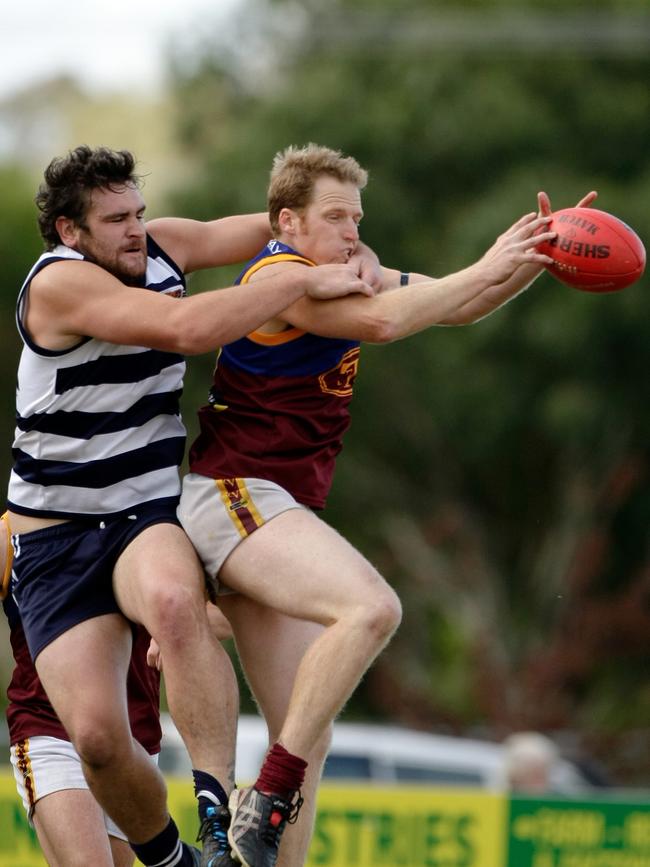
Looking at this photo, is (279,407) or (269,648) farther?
(269,648)

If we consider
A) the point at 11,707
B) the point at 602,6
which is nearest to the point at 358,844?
the point at 11,707

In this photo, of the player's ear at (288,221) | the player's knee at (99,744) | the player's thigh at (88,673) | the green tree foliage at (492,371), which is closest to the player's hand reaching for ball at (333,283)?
the player's ear at (288,221)

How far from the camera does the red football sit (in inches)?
223

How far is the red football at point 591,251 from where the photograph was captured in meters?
5.66

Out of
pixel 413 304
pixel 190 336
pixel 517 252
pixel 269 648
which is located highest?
pixel 517 252

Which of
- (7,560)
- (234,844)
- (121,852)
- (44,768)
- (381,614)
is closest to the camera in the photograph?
(234,844)

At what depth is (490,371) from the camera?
19719mm

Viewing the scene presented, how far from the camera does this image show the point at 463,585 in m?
20.6

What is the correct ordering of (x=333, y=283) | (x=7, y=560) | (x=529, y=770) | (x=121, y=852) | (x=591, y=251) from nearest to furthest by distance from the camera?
1. (x=333, y=283)
2. (x=591, y=251)
3. (x=7, y=560)
4. (x=121, y=852)
5. (x=529, y=770)

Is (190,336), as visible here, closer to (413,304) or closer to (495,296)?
(413,304)

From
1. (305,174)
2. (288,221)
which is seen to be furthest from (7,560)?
(305,174)

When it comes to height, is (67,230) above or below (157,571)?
above

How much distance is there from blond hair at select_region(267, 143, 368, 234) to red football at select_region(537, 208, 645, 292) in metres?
0.71

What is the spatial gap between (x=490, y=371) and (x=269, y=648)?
14.1m
